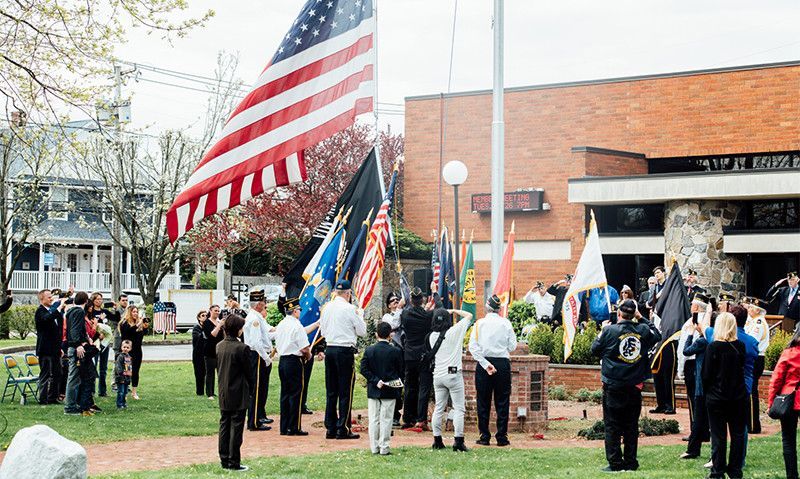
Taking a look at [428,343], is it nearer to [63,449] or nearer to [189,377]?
[63,449]

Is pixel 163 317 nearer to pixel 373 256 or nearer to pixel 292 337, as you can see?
pixel 292 337

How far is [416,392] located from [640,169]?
1887cm

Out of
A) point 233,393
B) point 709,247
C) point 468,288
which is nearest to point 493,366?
point 233,393

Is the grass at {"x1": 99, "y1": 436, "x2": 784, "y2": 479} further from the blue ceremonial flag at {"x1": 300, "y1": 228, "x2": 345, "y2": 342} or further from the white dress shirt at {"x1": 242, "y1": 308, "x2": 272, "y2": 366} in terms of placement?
the white dress shirt at {"x1": 242, "y1": 308, "x2": 272, "y2": 366}

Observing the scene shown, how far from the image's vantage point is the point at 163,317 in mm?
41219

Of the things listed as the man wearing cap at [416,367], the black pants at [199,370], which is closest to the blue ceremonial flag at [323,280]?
the man wearing cap at [416,367]

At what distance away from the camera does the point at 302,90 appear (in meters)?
12.1

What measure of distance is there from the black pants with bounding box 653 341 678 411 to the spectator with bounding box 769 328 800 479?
24.3ft

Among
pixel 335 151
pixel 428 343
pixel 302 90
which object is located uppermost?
pixel 335 151

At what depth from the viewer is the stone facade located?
96.3 feet

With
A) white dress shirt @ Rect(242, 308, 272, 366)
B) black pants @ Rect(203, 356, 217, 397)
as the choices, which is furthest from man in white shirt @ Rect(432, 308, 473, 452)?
black pants @ Rect(203, 356, 217, 397)

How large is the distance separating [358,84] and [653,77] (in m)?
22.5

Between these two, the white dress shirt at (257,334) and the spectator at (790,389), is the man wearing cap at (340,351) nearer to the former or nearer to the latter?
the white dress shirt at (257,334)

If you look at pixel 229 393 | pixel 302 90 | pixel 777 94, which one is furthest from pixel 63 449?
pixel 777 94
